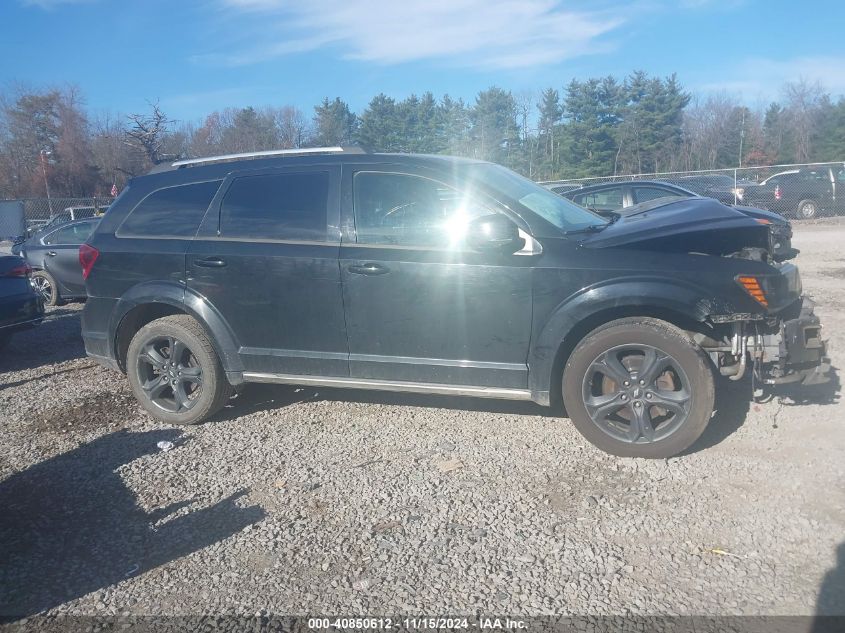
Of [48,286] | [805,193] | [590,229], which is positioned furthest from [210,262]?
[805,193]

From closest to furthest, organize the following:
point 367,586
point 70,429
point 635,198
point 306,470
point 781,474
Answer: point 367,586 < point 781,474 < point 306,470 < point 70,429 < point 635,198

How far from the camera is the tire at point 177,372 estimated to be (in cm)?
501

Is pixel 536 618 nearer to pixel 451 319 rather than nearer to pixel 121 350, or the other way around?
pixel 451 319

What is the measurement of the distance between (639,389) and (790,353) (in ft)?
3.06

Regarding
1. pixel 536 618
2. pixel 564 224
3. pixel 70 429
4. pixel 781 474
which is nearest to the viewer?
pixel 536 618

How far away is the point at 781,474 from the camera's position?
3904 mm

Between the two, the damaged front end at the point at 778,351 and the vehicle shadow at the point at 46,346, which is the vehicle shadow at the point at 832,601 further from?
the vehicle shadow at the point at 46,346

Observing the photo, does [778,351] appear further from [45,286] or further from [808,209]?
[808,209]

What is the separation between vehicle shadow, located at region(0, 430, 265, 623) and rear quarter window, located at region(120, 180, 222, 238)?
1.72 meters

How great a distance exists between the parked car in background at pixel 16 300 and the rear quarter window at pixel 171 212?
3.10 meters

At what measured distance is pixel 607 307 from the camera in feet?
13.4

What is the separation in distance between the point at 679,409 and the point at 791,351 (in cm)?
77

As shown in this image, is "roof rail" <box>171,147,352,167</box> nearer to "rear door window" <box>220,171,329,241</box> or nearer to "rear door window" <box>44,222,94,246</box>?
"rear door window" <box>220,171,329,241</box>

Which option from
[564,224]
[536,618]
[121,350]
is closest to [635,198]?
[564,224]
